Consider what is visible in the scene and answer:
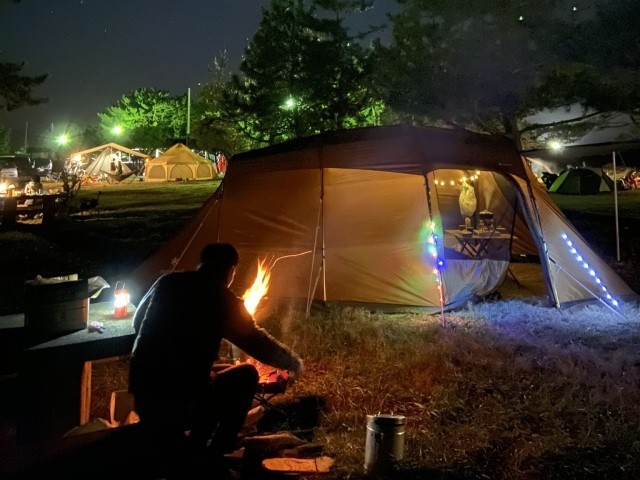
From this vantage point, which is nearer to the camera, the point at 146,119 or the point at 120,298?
the point at 120,298

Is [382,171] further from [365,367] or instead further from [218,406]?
[218,406]

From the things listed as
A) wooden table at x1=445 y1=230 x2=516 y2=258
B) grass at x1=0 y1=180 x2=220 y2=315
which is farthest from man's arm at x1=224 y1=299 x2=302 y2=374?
wooden table at x1=445 y1=230 x2=516 y2=258

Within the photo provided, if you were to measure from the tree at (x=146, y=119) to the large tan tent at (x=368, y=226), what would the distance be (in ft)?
162

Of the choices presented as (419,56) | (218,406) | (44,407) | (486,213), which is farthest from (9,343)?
(419,56)

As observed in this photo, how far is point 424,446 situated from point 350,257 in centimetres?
359

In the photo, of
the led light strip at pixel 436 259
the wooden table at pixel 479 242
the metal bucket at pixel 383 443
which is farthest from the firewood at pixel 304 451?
the wooden table at pixel 479 242

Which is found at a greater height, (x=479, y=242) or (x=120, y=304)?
(x=479, y=242)

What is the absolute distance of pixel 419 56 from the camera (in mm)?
21781

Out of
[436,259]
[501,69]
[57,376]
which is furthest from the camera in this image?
[501,69]

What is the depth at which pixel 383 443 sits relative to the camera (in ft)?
11.7

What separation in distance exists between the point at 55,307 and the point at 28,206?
39.7 ft

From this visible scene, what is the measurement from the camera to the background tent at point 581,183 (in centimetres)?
2431

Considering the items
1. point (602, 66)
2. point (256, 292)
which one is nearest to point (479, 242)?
point (256, 292)

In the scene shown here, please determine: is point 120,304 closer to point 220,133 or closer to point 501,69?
point 501,69
